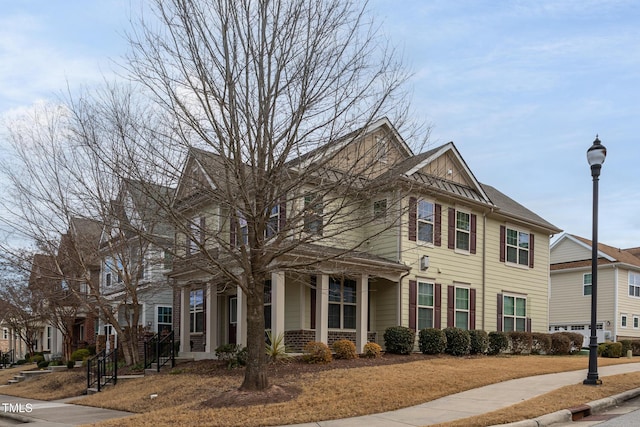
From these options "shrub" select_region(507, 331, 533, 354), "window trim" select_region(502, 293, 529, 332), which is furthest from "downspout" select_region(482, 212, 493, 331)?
"window trim" select_region(502, 293, 529, 332)

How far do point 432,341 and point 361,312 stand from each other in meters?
2.58

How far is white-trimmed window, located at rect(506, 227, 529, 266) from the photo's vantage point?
25828mm

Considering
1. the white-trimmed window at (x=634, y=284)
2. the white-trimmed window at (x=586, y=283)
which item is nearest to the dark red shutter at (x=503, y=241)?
the white-trimmed window at (x=586, y=283)

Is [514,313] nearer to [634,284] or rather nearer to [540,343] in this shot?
[540,343]

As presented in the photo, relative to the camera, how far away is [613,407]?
39.0 ft

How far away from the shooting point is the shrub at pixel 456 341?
21000 mm

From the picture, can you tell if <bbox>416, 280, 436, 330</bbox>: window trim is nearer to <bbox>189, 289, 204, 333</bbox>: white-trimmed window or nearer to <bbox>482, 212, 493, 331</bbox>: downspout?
<bbox>482, 212, 493, 331</bbox>: downspout

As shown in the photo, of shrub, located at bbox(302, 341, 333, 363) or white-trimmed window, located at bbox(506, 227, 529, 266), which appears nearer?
shrub, located at bbox(302, 341, 333, 363)

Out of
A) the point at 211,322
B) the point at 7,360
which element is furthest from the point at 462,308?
the point at 7,360

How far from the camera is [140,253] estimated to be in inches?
842

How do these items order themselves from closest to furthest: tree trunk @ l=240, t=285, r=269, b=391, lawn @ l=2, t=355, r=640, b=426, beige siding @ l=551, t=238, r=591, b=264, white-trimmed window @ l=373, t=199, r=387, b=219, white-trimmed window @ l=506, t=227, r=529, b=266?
lawn @ l=2, t=355, r=640, b=426 < white-trimmed window @ l=373, t=199, r=387, b=219 < tree trunk @ l=240, t=285, r=269, b=391 < white-trimmed window @ l=506, t=227, r=529, b=266 < beige siding @ l=551, t=238, r=591, b=264

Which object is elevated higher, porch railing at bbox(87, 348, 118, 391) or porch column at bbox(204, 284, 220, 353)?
porch column at bbox(204, 284, 220, 353)

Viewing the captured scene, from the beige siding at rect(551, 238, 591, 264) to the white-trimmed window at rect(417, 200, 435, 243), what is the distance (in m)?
19.9

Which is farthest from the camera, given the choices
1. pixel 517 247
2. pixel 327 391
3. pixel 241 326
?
pixel 517 247
